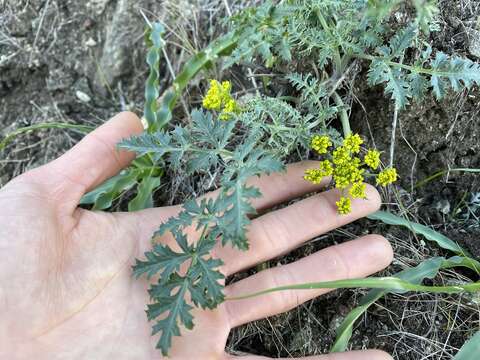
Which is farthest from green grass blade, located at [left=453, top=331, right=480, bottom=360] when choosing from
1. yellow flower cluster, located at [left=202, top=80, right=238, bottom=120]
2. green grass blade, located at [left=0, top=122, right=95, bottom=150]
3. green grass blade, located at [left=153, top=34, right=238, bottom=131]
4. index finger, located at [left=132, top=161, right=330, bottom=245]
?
green grass blade, located at [left=0, top=122, right=95, bottom=150]

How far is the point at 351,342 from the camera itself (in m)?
2.76

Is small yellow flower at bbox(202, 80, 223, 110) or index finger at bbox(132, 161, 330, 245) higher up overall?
small yellow flower at bbox(202, 80, 223, 110)

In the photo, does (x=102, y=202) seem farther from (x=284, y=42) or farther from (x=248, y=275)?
(x=284, y=42)

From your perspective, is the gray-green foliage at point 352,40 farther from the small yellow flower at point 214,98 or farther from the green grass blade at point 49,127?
the green grass blade at point 49,127

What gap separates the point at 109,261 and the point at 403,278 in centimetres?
140

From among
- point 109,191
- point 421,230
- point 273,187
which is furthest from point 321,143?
point 109,191

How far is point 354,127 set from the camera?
295cm

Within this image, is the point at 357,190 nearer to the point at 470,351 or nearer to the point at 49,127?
the point at 470,351

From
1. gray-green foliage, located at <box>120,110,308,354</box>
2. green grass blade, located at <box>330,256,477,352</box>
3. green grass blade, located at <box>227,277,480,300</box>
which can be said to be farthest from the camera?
green grass blade, located at <box>330,256,477,352</box>

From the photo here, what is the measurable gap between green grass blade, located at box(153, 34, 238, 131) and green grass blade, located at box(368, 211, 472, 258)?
121 cm

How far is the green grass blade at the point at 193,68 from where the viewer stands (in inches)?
119

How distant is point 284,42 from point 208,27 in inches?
47.1

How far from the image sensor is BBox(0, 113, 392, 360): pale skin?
2.35 metres

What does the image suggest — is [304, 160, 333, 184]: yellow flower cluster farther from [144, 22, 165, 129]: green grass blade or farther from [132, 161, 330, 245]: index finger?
[144, 22, 165, 129]: green grass blade
